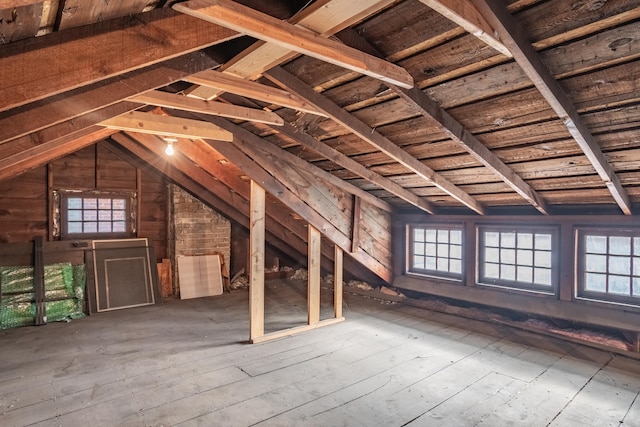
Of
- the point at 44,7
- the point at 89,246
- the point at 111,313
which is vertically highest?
the point at 44,7

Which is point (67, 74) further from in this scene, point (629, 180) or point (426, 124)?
point (629, 180)

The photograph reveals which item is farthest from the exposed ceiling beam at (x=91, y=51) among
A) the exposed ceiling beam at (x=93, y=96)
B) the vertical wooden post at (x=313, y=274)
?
the vertical wooden post at (x=313, y=274)

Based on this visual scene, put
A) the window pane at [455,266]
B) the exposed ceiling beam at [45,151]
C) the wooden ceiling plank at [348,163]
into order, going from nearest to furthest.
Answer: the exposed ceiling beam at [45,151] → the wooden ceiling plank at [348,163] → the window pane at [455,266]

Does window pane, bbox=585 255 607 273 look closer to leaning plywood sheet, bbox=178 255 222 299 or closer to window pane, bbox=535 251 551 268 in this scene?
window pane, bbox=535 251 551 268

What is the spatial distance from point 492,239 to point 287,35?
12.8 feet

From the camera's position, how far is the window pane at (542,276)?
4078 mm

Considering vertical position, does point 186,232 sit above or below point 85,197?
below

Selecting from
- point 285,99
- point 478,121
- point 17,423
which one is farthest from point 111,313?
point 478,121

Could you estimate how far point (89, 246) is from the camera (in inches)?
201

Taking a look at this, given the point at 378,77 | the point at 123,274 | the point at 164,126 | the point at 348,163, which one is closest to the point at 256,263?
the point at 348,163

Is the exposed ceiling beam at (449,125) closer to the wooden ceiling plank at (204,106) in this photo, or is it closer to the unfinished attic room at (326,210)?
the unfinished attic room at (326,210)

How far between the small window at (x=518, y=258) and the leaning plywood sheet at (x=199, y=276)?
3.89 m

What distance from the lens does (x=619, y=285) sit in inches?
142

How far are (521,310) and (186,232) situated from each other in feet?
15.5
